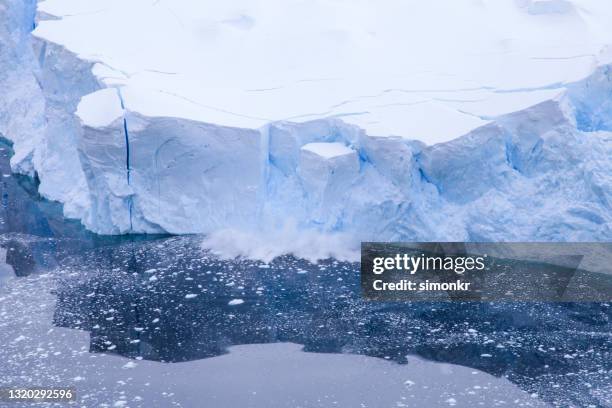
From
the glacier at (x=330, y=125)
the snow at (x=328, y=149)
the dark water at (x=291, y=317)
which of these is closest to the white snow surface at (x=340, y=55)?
the glacier at (x=330, y=125)

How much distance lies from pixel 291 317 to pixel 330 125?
144 cm

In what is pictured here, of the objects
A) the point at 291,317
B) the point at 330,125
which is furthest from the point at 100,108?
the point at 291,317

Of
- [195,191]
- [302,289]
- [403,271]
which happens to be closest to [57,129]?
[195,191]

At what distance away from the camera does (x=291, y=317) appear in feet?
15.2

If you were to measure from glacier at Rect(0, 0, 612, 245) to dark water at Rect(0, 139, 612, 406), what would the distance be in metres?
0.43

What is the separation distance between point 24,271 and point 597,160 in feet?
12.3

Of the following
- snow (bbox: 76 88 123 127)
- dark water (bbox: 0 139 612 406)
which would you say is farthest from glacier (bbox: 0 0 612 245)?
dark water (bbox: 0 139 612 406)

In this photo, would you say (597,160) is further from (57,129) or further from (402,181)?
(57,129)

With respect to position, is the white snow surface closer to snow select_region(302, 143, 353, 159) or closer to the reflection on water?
snow select_region(302, 143, 353, 159)

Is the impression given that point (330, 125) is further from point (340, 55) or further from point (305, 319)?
point (305, 319)

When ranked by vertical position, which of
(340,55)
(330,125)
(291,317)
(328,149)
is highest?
(340,55)

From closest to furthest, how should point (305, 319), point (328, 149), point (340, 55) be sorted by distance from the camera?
point (305, 319), point (328, 149), point (340, 55)

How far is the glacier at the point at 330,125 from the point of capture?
16.8ft

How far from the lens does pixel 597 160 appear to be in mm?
5094
